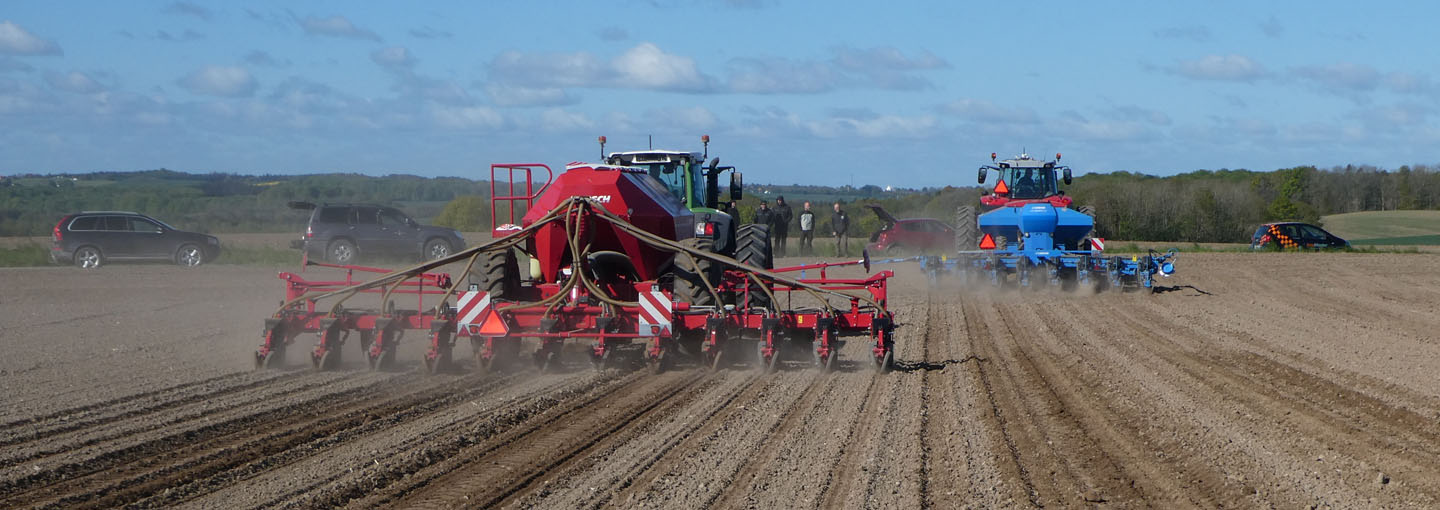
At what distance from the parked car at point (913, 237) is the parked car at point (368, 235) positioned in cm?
1143

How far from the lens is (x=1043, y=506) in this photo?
5.94 meters

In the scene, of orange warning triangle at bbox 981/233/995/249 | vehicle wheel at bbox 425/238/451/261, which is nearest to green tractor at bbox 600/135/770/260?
orange warning triangle at bbox 981/233/995/249

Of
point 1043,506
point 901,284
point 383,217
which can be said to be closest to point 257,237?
point 383,217

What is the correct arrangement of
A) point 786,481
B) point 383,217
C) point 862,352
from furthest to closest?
1. point 383,217
2. point 862,352
3. point 786,481

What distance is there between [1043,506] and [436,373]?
6049 millimetres

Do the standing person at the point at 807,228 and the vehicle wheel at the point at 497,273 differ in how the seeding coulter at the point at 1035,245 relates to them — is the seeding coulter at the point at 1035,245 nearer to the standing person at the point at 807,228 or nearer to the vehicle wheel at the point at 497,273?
the standing person at the point at 807,228

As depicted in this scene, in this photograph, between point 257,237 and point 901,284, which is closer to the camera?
point 901,284

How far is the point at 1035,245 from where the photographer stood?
21.2 metres

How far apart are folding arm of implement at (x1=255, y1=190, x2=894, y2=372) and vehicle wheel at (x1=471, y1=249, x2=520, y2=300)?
1.79 feet

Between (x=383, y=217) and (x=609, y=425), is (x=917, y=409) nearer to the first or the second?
(x=609, y=425)

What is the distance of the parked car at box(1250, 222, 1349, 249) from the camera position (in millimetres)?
35031

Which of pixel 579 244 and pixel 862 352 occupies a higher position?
pixel 579 244


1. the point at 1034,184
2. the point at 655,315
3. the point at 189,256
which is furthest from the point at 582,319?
the point at 189,256

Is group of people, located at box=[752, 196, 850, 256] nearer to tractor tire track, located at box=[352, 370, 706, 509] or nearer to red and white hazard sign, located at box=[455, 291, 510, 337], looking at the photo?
red and white hazard sign, located at box=[455, 291, 510, 337]
